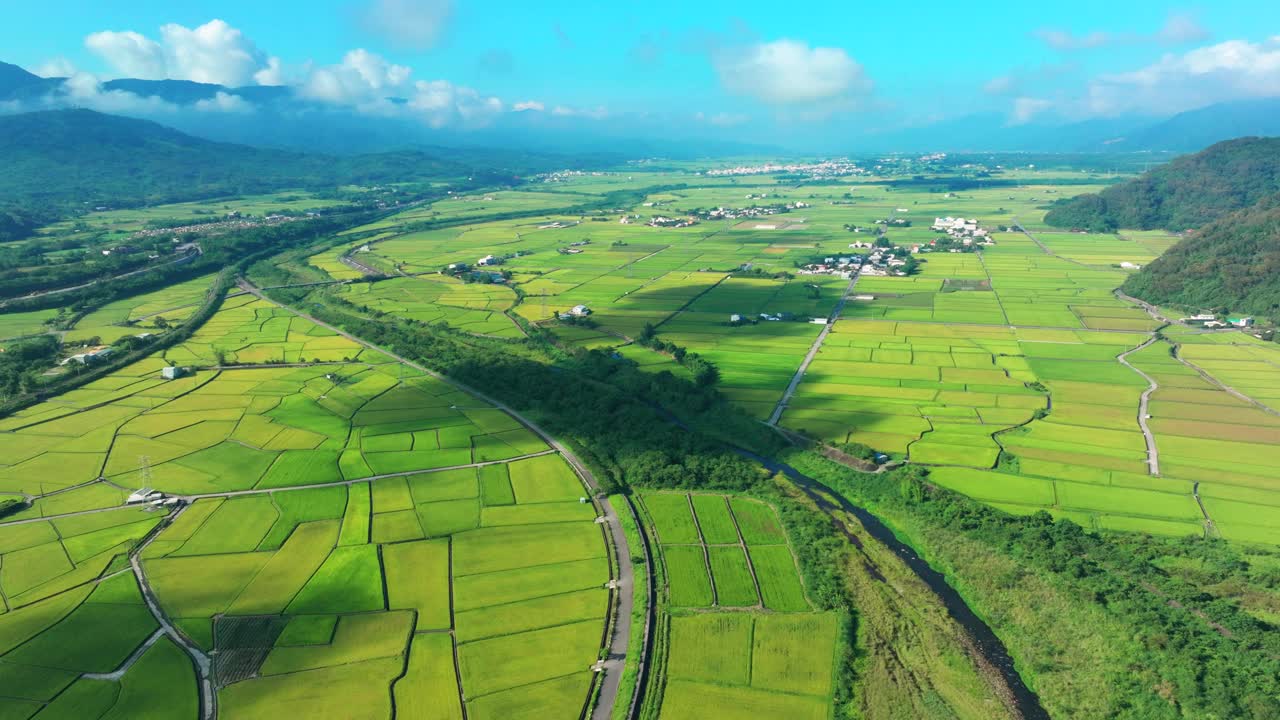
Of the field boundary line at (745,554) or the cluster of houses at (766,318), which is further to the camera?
the cluster of houses at (766,318)

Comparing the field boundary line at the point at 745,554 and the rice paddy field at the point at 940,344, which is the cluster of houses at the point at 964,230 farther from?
the field boundary line at the point at 745,554

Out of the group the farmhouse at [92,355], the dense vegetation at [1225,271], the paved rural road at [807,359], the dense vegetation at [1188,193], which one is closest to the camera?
the paved rural road at [807,359]

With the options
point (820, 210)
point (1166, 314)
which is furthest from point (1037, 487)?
point (820, 210)

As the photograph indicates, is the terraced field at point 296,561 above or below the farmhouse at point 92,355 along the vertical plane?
below

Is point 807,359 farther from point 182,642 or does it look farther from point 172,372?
point 172,372

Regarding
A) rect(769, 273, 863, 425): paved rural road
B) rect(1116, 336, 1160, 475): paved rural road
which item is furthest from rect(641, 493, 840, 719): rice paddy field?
rect(1116, 336, 1160, 475): paved rural road

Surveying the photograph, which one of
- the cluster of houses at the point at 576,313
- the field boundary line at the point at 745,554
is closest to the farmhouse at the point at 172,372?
the cluster of houses at the point at 576,313

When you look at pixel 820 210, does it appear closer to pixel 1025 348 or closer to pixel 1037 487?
pixel 1025 348

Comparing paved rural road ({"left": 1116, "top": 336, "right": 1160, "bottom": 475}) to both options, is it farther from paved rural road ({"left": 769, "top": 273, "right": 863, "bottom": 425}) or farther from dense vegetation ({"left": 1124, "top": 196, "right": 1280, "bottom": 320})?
paved rural road ({"left": 769, "top": 273, "right": 863, "bottom": 425})

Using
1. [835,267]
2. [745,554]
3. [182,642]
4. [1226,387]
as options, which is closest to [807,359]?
[745,554]
